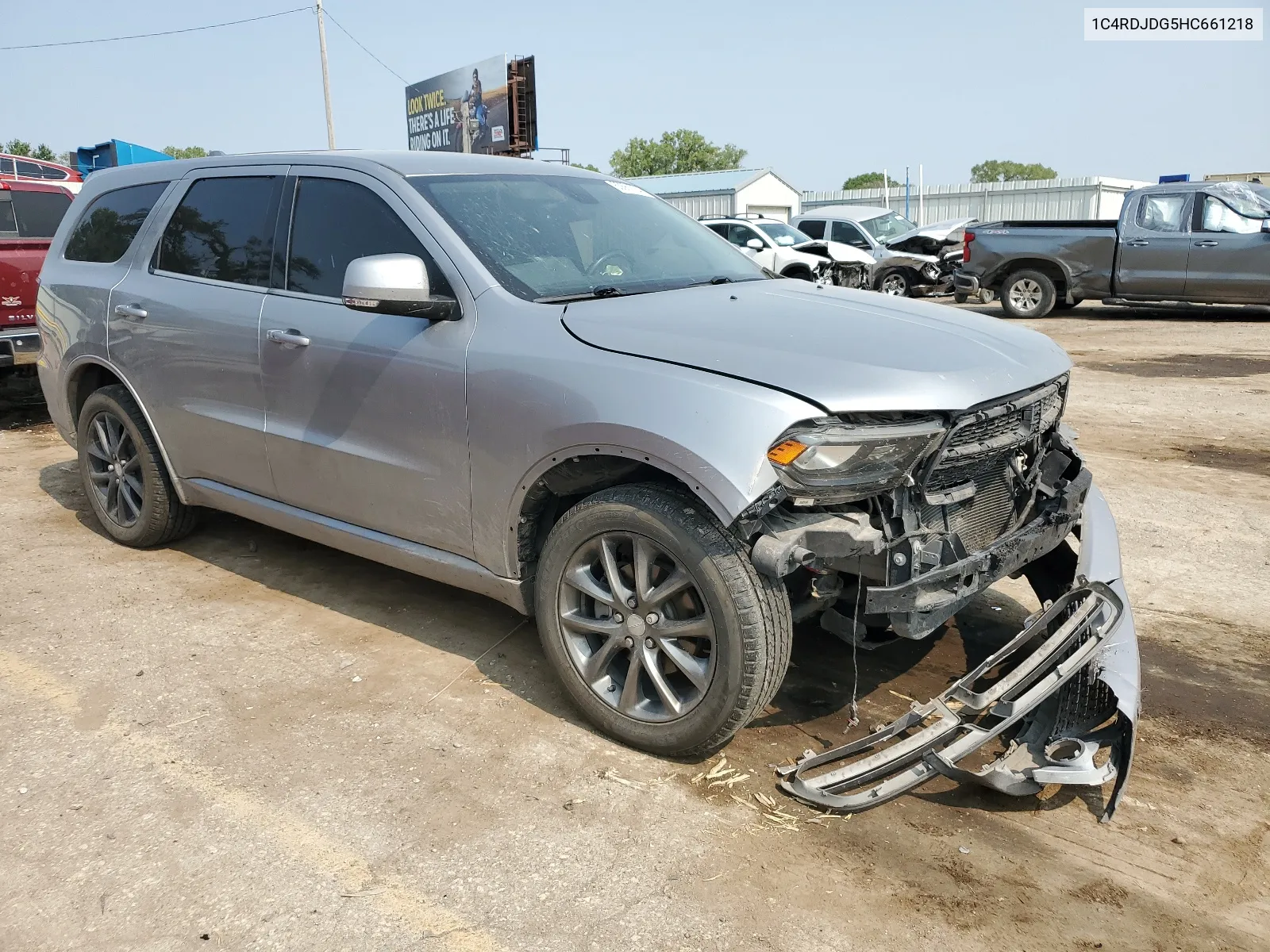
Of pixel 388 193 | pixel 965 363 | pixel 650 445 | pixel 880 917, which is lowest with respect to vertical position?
pixel 880 917

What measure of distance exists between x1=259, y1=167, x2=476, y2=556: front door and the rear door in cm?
1298

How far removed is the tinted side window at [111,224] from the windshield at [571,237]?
1934mm

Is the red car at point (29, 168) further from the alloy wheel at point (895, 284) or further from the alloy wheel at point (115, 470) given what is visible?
the alloy wheel at point (895, 284)

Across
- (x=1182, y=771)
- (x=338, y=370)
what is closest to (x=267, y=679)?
(x=338, y=370)

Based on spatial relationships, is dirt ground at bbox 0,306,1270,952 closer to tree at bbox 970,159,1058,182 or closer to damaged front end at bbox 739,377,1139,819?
damaged front end at bbox 739,377,1139,819

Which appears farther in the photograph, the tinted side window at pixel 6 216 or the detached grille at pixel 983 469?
the tinted side window at pixel 6 216

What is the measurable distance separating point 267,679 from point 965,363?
2756mm

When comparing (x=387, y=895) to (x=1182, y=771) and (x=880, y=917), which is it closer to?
(x=880, y=917)

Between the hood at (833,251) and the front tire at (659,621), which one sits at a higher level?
the hood at (833,251)

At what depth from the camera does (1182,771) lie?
316 centimetres

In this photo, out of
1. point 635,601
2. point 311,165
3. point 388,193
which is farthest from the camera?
point 311,165

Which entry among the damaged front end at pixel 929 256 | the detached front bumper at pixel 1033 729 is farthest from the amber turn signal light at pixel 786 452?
the damaged front end at pixel 929 256

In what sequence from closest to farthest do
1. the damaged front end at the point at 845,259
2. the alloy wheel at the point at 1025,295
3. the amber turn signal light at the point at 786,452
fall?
the amber turn signal light at the point at 786,452 < the alloy wheel at the point at 1025,295 < the damaged front end at the point at 845,259

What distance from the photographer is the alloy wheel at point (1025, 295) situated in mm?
14953
